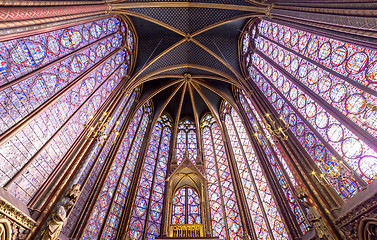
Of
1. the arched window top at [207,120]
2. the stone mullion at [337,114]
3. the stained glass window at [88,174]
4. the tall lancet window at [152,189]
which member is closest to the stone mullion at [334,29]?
the stone mullion at [337,114]

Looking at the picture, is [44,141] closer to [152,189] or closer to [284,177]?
[152,189]

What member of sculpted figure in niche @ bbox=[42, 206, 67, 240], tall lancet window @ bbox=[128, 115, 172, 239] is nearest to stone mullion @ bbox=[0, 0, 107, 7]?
sculpted figure in niche @ bbox=[42, 206, 67, 240]

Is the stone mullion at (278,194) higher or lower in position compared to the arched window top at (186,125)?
lower

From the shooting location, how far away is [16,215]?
18.0ft

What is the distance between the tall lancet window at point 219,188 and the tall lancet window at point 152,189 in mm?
2894

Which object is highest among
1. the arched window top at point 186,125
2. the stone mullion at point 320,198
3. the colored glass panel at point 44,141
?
the arched window top at point 186,125

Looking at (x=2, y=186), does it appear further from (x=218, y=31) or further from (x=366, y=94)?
(x=218, y=31)

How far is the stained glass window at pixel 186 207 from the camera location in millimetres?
11031

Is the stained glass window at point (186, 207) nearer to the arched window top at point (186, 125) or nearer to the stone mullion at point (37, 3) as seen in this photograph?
the arched window top at point (186, 125)

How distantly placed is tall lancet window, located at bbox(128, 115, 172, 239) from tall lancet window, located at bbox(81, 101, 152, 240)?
0.83 meters

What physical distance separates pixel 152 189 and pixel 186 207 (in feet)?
7.58

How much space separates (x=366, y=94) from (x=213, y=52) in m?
9.57

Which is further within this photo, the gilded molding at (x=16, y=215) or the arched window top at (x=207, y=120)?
the arched window top at (x=207, y=120)

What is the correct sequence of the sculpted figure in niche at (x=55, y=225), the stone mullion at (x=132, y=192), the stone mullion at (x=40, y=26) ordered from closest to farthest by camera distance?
1. the stone mullion at (x=40, y=26)
2. the sculpted figure in niche at (x=55, y=225)
3. the stone mullion at (x=132, y=192)
